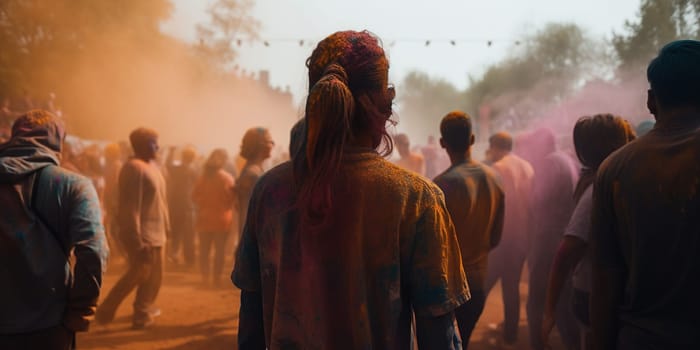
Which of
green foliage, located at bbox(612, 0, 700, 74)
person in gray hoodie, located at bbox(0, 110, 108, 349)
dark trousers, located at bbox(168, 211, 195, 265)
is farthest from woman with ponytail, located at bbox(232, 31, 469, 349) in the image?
green foliage, located at bbox(612, 0, 700, 74)

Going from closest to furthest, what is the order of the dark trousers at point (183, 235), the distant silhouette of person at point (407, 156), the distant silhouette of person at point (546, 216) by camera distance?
the distant silhouette of person at point (546, 216), the distant silhouette of person at point (407, 156), the dark trousers at point (183, 235)

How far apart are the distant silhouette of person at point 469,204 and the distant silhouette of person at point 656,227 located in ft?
5.14

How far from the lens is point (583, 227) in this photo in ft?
9.18

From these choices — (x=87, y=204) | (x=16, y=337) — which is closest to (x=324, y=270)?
(x=87, y=204)

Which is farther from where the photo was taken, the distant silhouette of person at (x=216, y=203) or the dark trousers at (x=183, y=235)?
the dark trousers at (x=183, y=235)

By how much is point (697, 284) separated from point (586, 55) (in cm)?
4661

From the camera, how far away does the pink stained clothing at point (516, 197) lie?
5289mm

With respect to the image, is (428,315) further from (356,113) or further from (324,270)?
(356,113)

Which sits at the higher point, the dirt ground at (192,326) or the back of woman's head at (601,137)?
the back of woman's head at (601,137)

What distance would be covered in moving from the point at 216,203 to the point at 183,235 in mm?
2309

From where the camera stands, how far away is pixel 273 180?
1577 mm

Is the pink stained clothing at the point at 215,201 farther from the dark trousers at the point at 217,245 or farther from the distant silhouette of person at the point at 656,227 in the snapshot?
the distant silhouette of person at the point at 656,227

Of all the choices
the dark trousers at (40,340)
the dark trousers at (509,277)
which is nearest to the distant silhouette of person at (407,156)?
the dark trousers at (509,277)

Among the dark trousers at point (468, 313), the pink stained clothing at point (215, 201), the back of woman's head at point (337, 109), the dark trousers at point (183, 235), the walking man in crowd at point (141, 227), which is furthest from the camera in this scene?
the dark trousers at point (183, 235)
